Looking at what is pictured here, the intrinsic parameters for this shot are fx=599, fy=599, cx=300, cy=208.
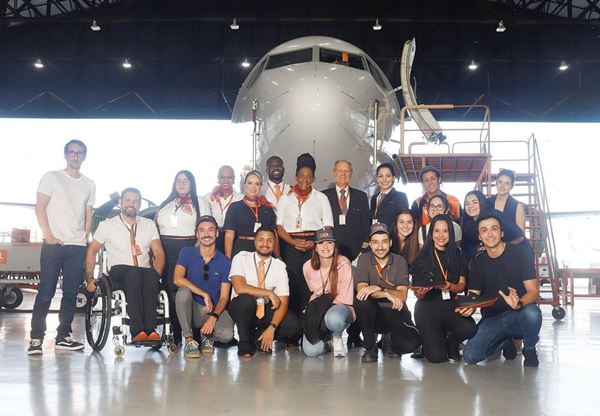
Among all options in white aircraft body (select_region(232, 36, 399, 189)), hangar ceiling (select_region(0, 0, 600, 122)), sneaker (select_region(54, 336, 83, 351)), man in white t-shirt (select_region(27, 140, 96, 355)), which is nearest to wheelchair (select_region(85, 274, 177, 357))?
sneaker (select_region(54, 336, 83, 351))

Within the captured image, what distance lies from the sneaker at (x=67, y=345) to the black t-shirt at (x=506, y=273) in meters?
3.65

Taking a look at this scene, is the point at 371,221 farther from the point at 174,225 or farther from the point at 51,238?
the point at 51,238

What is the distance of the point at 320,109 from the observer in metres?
7.59

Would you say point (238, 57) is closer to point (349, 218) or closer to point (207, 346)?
point (349, 218)

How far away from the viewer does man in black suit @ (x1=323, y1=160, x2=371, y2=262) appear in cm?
609

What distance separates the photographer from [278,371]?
4.41m

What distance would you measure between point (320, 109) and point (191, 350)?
372 centimetres

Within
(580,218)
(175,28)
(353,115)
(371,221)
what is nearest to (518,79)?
(580,218)

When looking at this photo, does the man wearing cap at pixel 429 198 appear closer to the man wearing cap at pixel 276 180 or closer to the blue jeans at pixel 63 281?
the man wearing cap at pixel 276 180

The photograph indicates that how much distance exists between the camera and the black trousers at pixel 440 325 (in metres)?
4.95

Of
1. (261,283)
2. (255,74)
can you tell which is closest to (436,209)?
(261,283)

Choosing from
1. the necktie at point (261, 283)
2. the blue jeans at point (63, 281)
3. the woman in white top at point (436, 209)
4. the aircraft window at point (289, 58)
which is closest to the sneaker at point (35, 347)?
the blue jeans at point (63, 281)

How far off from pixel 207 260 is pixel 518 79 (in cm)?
1856

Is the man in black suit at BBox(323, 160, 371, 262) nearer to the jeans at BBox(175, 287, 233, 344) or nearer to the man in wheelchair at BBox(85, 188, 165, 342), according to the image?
the jeans at BBox(175, 287, 233, 344)
